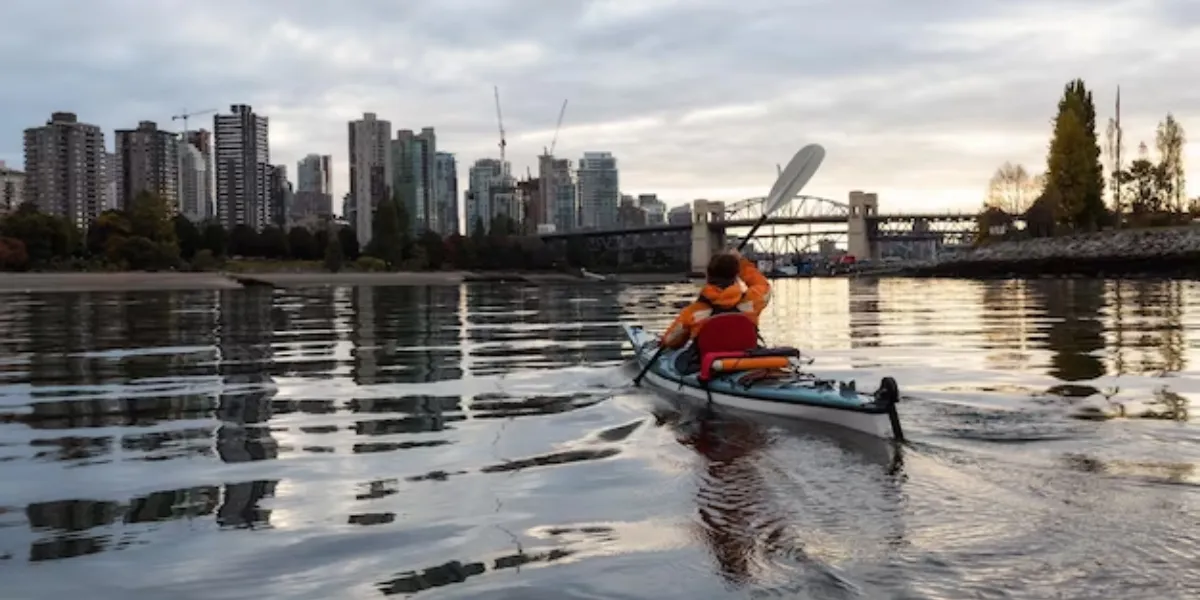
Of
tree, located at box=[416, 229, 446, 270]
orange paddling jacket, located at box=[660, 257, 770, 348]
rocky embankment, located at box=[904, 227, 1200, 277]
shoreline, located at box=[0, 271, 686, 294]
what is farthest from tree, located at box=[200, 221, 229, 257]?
orange paddling jacket, located at box=[660, 257, 770, 348]

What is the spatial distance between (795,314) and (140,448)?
96.0 ft

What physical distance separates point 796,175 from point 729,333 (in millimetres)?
6472

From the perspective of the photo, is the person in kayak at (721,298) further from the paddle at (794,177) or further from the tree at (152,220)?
the tree at (152,220)

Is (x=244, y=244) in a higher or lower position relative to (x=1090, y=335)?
higher

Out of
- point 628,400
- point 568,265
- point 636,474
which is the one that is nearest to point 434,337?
point 628,400

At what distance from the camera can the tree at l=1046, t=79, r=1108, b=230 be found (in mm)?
82000

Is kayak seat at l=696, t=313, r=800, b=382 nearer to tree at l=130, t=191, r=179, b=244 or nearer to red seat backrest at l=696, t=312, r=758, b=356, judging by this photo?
red seat backrest at l=696, t=312, r=758, b=356

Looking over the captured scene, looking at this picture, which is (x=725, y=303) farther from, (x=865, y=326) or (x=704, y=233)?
(x=704, y=233)

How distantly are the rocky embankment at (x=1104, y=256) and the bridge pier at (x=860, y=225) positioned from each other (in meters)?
62.9

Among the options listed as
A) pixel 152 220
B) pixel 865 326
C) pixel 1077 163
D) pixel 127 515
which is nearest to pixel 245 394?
pixel 127 515

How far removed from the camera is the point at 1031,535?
666 cm

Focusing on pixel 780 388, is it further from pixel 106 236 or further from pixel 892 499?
pixel 106 236

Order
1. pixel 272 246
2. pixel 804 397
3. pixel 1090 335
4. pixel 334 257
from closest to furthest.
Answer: pixel 804 397, pixel 1090 335, pixel 334 257, pixel 272 246

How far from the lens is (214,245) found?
114812mm
